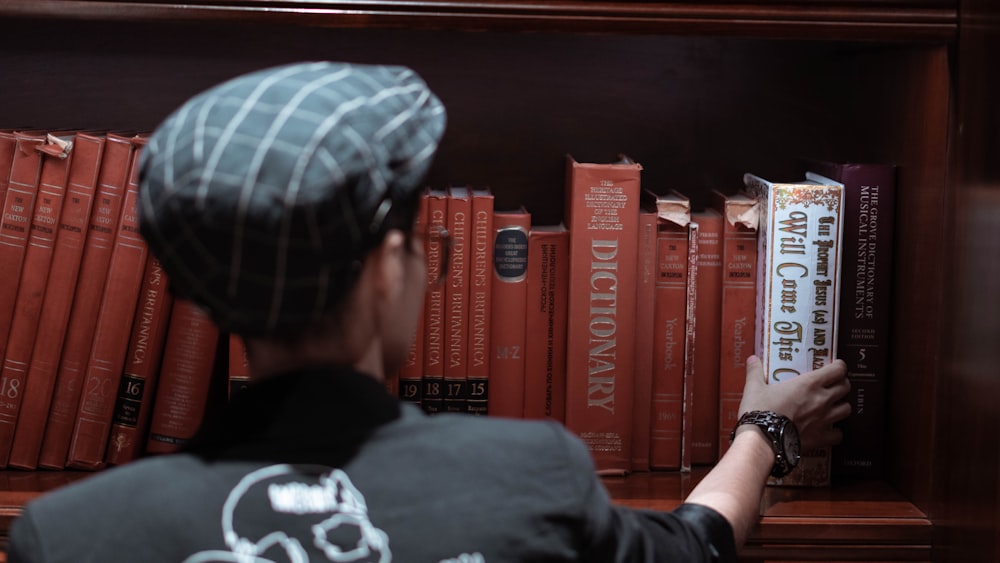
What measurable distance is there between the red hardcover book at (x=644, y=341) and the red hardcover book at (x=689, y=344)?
0.04 meters

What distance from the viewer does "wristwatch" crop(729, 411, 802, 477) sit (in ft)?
3.62

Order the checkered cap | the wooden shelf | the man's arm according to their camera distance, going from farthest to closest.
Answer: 1. the wooden shelf
2. the man's arm
3. the checkered cap

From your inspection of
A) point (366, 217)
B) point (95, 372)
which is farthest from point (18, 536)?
point (95, 372)

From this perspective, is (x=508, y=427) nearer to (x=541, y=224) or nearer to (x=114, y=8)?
(x=114, y=8)

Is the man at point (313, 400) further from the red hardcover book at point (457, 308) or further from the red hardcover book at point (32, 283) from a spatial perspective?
the red hardcover book at point (32, 283)

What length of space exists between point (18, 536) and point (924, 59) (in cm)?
99

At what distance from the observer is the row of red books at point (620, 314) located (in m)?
1.20

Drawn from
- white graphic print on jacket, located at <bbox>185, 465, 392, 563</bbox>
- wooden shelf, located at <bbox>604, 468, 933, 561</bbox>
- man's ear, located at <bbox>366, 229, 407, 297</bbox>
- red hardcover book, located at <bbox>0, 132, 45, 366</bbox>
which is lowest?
wooden shelf, located at <bbox>604, 468, 933, 561</bbox>

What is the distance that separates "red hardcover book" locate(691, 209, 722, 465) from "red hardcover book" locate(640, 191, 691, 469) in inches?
0.9

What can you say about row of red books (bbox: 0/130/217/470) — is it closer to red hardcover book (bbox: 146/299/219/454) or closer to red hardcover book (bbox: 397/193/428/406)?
red hardcover book (bbox: 146/299/219/454)

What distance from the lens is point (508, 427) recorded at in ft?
2.24

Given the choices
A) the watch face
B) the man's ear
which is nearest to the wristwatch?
the watch face

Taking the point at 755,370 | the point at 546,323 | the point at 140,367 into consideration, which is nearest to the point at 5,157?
the point at 140,367

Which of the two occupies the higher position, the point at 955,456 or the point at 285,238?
the point at 285,238
